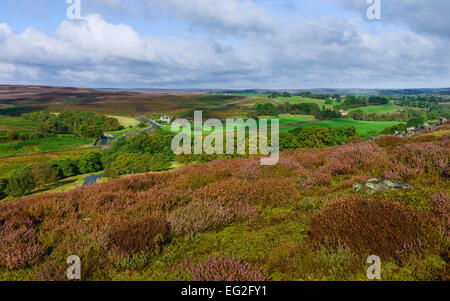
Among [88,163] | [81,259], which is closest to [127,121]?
[88,163]

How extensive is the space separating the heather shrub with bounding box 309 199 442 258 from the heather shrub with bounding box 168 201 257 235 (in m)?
1.61

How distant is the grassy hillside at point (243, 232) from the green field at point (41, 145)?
129084 millimetres

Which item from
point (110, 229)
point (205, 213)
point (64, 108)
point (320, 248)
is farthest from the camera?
point (64, 108)

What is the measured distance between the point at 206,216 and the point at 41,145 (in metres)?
137

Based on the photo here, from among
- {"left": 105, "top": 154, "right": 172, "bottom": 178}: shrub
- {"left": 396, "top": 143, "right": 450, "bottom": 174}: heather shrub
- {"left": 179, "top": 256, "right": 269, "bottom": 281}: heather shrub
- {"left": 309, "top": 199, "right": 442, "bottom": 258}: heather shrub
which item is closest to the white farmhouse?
{"left": 105, "top": 154, "right": 172, "bottom": 178}: shrub

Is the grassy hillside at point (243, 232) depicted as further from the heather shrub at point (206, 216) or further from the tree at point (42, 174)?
the tree at point (42, 174)

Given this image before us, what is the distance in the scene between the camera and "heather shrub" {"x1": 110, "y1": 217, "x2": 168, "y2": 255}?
383 cm

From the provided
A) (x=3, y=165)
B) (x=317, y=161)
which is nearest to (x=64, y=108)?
(x=3, y=165)

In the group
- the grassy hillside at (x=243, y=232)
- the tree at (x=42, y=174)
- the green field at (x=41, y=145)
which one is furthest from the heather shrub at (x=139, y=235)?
the green field at (x=41, y=145)

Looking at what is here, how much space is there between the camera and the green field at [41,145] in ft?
348

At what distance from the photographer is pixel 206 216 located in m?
4.86
